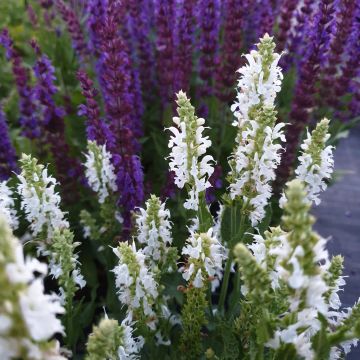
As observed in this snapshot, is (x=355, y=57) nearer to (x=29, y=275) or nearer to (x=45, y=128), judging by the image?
(x=45, y=128)

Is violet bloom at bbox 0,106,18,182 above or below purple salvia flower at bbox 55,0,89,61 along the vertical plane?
below

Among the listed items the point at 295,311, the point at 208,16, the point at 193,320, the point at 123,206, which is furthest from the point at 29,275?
the point at 208,16

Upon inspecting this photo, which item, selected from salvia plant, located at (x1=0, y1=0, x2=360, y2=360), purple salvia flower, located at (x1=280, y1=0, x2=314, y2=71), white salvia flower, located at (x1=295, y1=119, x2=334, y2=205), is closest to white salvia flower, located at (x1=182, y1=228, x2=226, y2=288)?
salvia plant, located at (x1=0, y1=0, x2=360, y2=360)

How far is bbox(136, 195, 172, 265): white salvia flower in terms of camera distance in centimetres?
185

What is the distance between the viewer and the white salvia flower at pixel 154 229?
6.07 ft

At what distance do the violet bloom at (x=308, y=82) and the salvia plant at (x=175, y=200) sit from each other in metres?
0.01

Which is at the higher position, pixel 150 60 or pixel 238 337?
pixel 150 60

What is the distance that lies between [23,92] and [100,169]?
113cm

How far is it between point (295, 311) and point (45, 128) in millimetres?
2360

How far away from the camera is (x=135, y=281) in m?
1.72

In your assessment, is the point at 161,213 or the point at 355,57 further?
the point at 355,57

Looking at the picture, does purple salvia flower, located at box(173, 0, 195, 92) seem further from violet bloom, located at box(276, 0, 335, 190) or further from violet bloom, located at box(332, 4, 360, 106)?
violet bloom, located at box(332, 4, 360, 106)

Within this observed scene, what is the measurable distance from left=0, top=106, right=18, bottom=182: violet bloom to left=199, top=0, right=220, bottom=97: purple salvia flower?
1468 mm

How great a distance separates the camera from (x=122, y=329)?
64.3 inches
